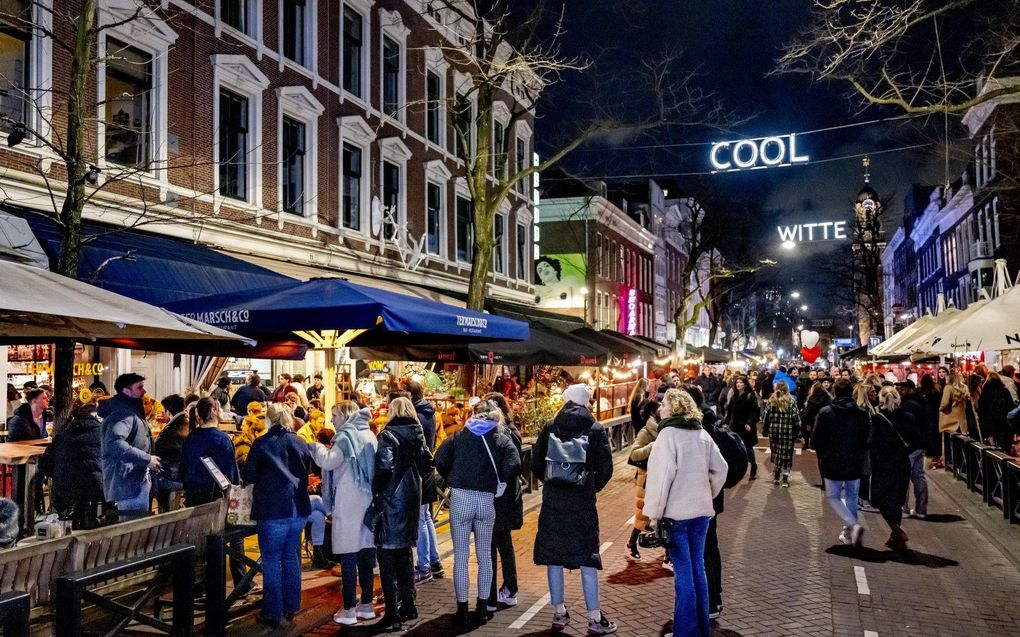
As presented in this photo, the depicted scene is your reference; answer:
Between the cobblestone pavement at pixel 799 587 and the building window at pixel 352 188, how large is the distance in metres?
10.7

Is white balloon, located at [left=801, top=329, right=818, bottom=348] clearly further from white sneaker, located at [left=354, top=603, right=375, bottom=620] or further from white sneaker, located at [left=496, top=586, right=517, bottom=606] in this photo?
white sneaker, located at [left=354, top=603, right=375, bottom=620]

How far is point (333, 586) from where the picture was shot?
8.13 m

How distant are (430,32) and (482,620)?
2080cm

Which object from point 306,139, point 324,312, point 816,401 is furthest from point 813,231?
point 324,312

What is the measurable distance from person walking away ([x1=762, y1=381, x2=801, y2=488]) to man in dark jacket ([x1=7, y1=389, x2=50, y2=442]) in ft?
36.6

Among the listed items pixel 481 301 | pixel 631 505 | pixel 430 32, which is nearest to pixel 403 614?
pixel 631 505

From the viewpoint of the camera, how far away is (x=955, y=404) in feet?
50.3

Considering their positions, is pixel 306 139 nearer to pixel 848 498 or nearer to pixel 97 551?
pixel 848 498

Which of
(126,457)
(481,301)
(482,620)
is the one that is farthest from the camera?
(481,301)

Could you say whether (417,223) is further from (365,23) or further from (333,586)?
(333,586)

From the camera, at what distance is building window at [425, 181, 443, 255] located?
24125 mm

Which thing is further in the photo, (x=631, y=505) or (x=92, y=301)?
(x=631, y=505)

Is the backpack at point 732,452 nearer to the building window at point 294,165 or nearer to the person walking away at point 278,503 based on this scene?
the person walking away at point 278,503

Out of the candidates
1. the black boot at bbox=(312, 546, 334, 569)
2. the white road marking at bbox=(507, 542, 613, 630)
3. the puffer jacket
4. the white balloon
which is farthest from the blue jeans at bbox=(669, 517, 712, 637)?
the white balloon
